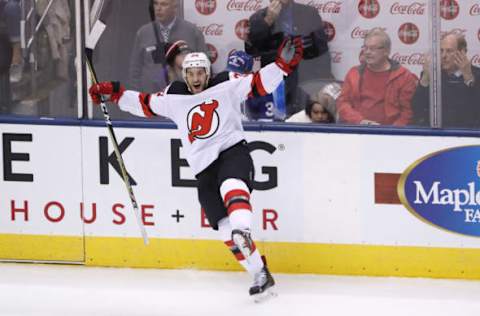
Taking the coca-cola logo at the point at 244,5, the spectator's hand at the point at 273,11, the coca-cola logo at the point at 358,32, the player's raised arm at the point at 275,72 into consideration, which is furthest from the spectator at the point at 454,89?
the coca-cola logo at the point at 244,5

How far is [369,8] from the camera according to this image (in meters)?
6.62

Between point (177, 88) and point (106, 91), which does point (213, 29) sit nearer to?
point (177, 88)

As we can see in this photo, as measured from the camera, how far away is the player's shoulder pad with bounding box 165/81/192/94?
6.60 meters

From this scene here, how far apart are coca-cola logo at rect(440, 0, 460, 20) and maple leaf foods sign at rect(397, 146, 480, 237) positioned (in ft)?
2.09

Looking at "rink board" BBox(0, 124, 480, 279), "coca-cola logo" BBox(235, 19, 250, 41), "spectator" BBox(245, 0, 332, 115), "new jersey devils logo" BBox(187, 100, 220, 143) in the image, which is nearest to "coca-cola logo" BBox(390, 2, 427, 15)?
"spectator" BBox(245, 0, 332, 115)

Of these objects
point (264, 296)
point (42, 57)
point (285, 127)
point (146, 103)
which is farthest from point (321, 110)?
point (42, 57)

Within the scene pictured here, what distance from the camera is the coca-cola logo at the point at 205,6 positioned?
6.83 metres

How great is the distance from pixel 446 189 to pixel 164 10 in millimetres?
1673

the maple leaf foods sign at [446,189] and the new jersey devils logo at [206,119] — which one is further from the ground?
the new jersey devils logo at [206,119]

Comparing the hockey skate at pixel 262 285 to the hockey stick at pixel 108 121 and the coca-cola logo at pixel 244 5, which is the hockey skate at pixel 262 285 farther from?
the coca-cola logo at pixel 244 5

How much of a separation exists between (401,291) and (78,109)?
1.91 m

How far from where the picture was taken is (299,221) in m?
6.84

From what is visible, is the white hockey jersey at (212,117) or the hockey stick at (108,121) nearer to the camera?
the white hockey jersey at (212,117)

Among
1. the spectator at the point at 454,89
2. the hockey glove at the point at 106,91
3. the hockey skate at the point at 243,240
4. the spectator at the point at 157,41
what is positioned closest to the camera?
the hockey skate at the point at 243,240
